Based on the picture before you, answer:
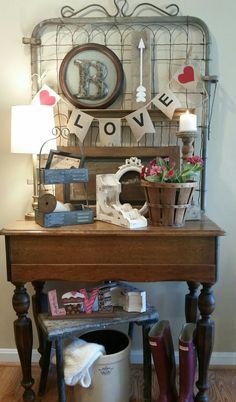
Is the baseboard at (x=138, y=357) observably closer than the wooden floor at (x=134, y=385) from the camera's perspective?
No

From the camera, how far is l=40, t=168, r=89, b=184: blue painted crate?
1.62 metres

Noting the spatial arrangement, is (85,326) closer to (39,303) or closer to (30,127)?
(39,303)

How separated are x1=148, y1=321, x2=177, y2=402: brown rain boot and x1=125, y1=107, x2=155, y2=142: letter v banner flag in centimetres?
92

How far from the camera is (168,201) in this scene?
60.0 inches

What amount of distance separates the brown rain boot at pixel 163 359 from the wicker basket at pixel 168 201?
47cm

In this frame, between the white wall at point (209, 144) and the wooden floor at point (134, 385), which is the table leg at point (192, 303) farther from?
the wooden floor at point (134, 385)

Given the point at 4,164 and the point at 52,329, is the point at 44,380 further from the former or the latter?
the point at 4,164

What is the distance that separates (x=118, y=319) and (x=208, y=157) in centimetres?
95

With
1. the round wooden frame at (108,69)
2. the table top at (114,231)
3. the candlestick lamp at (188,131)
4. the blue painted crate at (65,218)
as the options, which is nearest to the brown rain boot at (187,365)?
the table top at (114,231)

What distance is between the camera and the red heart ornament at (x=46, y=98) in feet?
6.19

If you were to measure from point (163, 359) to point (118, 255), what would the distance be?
0.48 metres

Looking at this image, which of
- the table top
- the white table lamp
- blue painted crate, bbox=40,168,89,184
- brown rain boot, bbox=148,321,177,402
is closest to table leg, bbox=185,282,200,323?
brown rain boot, bbox=148,321,177,402

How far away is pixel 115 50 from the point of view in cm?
194

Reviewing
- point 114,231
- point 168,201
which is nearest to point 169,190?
point 168,201
